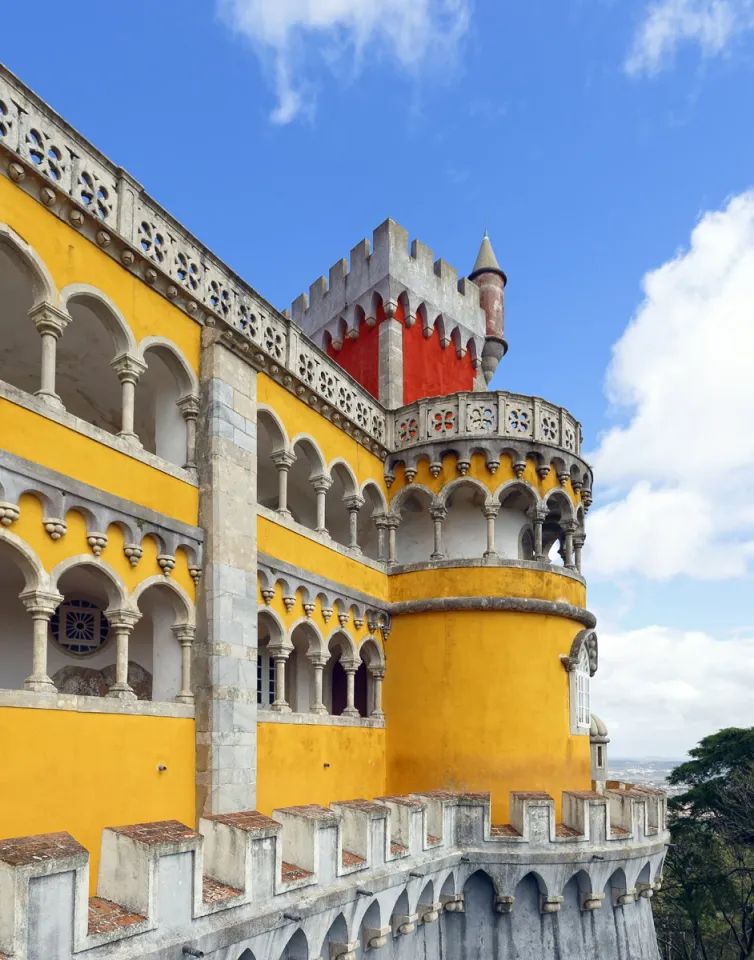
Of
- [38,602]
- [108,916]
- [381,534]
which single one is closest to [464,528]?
[381,534]

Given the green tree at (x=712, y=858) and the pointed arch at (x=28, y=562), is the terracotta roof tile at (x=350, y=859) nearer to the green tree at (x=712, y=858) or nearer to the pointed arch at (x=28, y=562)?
the pointed arch at (x=28, y=562)

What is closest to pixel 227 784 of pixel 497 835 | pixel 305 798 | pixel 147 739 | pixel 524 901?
pixel 147 739

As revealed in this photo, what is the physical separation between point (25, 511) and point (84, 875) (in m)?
4.19

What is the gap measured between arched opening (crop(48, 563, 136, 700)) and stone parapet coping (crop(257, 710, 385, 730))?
6.54 feet

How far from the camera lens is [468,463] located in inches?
705

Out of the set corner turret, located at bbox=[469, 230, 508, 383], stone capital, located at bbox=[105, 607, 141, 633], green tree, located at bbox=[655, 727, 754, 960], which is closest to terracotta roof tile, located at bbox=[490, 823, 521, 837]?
stone capital, located at bbox=[105, 607, 141, 633]

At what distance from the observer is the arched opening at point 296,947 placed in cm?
982

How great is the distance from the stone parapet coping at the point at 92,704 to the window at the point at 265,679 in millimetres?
4704

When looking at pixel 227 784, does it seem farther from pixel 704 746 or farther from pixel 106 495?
pixel 704 746

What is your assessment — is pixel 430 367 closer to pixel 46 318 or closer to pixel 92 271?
pixel 92 271

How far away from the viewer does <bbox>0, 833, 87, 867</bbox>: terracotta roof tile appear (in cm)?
643

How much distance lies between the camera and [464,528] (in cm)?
1922

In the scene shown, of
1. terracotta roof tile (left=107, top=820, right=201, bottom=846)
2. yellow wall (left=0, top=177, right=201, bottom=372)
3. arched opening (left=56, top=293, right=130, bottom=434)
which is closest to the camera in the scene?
terracotta roof tile (left=107, top=820, right=201, bottom=846)

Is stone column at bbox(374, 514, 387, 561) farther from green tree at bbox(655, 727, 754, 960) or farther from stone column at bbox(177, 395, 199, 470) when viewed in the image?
green tree at bbox(655, 727, 754, 960)
